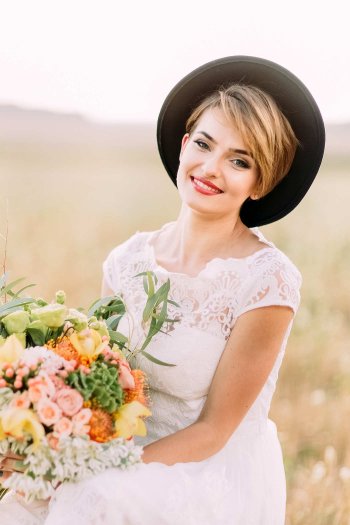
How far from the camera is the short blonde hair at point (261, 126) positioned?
279 centimetres

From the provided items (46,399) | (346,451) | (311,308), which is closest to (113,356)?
(46,399)

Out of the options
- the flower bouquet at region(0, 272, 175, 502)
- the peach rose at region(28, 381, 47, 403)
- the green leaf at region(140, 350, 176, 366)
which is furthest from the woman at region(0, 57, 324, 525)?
the peach rose at region(28, 381, 47, 403)

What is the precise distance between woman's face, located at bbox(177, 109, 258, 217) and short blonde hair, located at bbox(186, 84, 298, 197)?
3 cm

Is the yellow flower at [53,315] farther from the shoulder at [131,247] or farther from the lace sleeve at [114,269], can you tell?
Result: the shoulder at [131,247]

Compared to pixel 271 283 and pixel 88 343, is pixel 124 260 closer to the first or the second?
pixel 271 283

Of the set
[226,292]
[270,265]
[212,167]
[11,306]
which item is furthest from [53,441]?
[212,167]

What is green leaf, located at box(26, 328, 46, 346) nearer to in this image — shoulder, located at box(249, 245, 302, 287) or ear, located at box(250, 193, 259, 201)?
shoulder, located at box(249, 245, 302, 287)

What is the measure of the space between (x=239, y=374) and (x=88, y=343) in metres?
0.69

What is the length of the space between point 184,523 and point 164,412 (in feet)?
1.63

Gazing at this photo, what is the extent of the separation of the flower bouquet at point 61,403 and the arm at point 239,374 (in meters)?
0.43

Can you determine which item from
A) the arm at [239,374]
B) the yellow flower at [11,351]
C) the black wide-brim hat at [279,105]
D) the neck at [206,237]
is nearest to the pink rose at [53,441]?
the yellow flower at [11,351]

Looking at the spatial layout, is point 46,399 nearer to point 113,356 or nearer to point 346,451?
point 113,356

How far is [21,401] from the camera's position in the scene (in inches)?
80.8

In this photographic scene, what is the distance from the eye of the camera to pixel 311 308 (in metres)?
6.54
